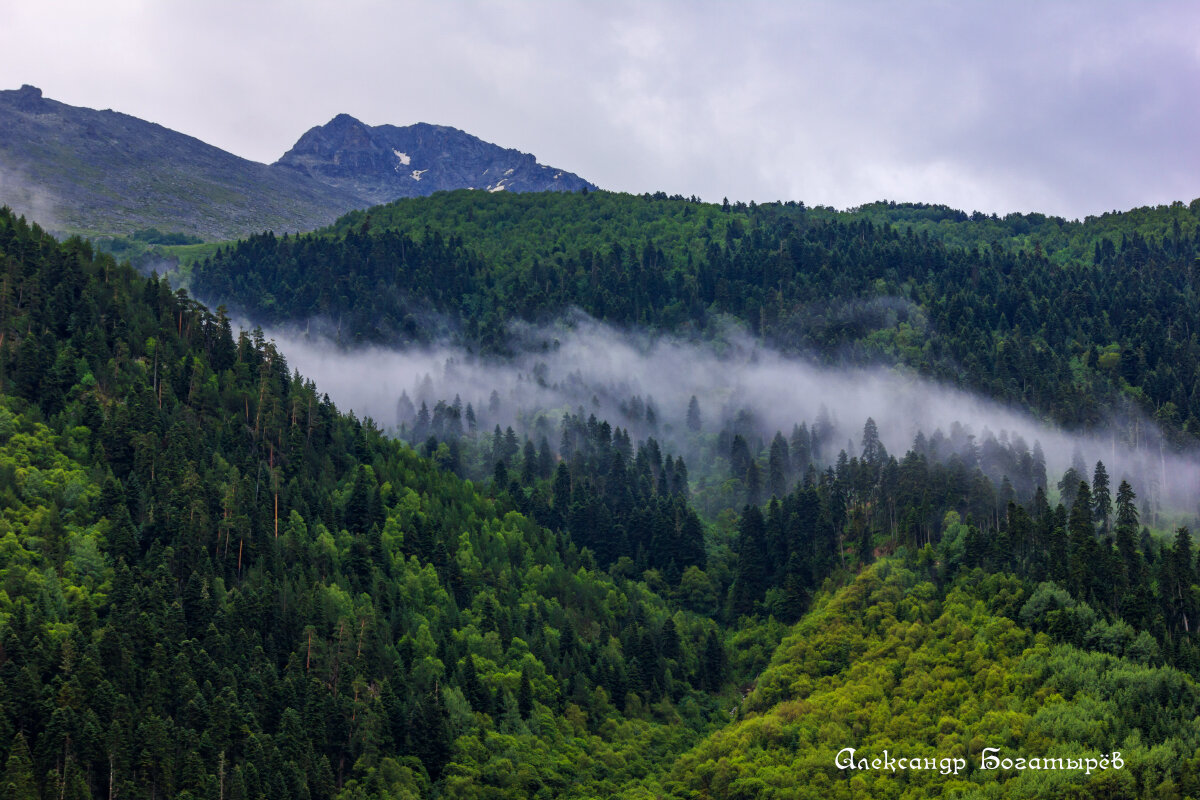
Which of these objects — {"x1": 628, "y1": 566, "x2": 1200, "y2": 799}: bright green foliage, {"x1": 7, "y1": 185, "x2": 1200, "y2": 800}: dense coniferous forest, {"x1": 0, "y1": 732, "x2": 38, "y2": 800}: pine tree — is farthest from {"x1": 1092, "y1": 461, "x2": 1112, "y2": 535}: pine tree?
{"x1": 0, "y1": 732, "x2": 38, "y2": 800}: pine tree

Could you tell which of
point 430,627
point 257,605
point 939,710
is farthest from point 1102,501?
point 257,605

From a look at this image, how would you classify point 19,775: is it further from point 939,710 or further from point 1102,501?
point 1102,501

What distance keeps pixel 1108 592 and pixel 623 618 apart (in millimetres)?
66453

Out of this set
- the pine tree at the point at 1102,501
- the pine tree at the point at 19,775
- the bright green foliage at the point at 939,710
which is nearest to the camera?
the pine tree at the point at 19,775

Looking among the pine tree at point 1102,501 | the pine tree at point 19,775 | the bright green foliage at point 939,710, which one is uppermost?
the pine tree at point 1102,501

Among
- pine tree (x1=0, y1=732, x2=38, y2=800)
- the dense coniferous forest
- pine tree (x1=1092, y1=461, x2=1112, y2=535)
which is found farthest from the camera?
pine tree (x1=1092, y1=461, x2=1112, y2=535)

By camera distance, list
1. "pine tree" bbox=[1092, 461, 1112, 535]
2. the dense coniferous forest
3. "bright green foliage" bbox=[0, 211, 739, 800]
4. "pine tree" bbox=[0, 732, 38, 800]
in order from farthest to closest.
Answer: "pine tree" bbox=[1092, 461, 1112, 535] < the dense coniferous forest < "bright green foliage" bbox=[0, 211, 739, 800] < "pine tree" bbox=[0, 732, 38, 800]

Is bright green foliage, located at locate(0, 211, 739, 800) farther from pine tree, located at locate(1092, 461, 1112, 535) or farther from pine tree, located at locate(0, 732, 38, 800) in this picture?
pine tree, located at locate(1092, 461, 1112, 535)

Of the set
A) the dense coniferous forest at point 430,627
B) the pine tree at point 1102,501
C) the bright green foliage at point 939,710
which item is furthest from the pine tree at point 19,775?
the pine tree at point 1102,501

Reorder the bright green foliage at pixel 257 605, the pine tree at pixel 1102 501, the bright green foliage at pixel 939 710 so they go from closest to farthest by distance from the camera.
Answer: the bright green foliage at pixel 257 605 → the bright green foliage at pixel 939 710 → the pine tree at pixel 1102 501

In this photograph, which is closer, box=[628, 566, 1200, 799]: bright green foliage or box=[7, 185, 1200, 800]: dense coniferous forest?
box=[7, 185, 1200, 800]: dense coniferous forest

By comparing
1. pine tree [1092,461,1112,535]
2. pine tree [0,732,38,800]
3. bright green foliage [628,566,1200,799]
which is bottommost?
pine tree [0,732,38,800]

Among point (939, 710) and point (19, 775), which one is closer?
point (19, 775)

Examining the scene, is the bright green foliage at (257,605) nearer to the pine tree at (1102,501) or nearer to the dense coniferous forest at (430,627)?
the dense coniferous forest at (430,627)
